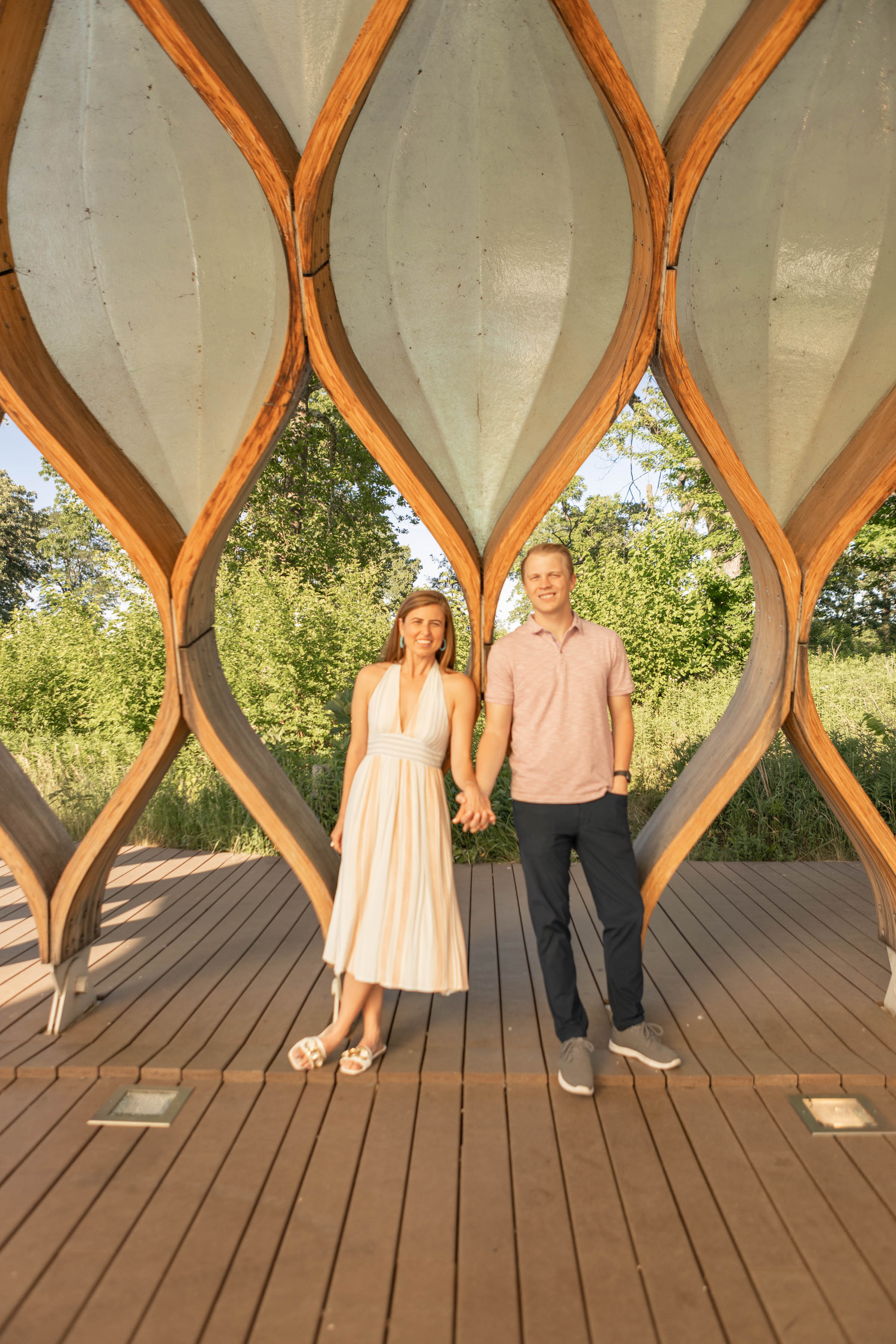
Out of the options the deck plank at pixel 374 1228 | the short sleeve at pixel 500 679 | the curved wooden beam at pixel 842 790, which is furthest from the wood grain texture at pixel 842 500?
the deck plank at pixel 374 1228

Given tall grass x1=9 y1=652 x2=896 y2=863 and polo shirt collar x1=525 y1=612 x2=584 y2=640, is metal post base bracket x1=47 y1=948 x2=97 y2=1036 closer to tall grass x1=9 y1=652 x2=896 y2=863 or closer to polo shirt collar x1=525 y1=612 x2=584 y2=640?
polo shirt collar x1=525 y1=612 x2=584 y2=640

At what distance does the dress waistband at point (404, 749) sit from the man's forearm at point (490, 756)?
14 cm

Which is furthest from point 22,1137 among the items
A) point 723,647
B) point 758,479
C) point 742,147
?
point 723,647

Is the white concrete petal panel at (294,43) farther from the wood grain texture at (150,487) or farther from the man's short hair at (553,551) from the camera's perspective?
the man's short hair at (553,551)

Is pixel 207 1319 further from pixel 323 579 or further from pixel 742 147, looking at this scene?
pixel 323 579

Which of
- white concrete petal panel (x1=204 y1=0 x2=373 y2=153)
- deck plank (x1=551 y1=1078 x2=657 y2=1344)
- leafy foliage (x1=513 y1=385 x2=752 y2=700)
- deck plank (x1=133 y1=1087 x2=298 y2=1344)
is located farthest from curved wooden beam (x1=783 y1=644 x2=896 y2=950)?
leafy foliage (x1=513 y1=385 x2=752 y2=700)

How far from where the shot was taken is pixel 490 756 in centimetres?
268

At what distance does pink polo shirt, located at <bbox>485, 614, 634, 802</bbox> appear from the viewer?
2617 millimetres

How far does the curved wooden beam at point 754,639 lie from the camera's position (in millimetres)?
2799

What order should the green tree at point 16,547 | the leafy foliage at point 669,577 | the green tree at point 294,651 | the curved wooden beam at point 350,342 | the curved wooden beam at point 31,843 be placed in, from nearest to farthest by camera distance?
Answer: the curved wooden beam at point 350,342
the curved wooden beam at point 31,843
the green tree at point 294,651
the leafy foliage at point 669,577
the green tree at point 16,547

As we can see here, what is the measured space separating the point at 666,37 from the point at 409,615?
1.96 metres

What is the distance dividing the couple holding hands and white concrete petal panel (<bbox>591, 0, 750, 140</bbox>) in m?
1.52

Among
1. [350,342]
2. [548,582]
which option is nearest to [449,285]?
[350,342]

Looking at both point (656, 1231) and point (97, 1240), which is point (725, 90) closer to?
point (656, 1231)
